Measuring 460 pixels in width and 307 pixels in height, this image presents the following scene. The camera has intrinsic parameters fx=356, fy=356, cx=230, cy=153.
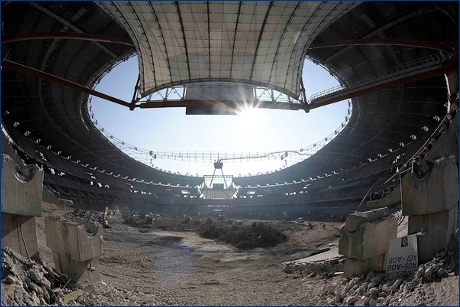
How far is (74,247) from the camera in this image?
14023mm

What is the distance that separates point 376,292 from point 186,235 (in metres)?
34.1

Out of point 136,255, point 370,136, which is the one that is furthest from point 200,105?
point 370,136

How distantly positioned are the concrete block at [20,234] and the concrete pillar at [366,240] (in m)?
11.8

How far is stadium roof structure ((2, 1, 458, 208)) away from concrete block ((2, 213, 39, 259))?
1077 centimetres

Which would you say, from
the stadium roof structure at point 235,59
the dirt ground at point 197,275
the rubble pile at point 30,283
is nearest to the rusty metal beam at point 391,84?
the stadium roof structure at point 235,59

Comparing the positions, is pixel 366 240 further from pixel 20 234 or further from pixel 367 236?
pixel 20 234

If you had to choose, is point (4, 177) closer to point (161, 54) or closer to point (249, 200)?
point (161, 54)

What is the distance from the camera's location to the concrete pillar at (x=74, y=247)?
1402cm

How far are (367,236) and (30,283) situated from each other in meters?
11.4

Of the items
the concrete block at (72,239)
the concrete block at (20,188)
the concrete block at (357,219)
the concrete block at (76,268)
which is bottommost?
the concrete block at (76,268)

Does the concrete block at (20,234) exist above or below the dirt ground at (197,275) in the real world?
above

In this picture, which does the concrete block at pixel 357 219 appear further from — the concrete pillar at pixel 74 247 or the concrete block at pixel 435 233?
the concrete pillar at pixel 74 247

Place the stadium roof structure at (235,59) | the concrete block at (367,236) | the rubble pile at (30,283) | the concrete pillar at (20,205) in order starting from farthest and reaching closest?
the stadium roof structure at (235,59) → the concrete block at (367,236) → the concrete pillar at (20,205) → the rubble pile at (30,283)

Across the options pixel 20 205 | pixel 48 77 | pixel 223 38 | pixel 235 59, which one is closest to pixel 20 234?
pixel 20 205
